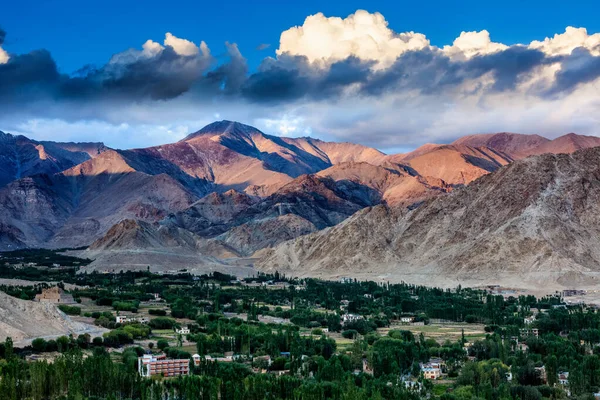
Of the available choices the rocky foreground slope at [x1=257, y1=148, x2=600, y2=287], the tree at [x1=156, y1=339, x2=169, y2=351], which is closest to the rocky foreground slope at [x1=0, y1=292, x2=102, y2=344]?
the tree at [x1=156, y1=339, x2=169, y2=351]

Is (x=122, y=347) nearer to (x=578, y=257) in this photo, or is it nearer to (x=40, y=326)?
(x=40, y=326)

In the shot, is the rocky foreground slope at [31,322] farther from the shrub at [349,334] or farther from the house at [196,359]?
the shrub at [349,334]

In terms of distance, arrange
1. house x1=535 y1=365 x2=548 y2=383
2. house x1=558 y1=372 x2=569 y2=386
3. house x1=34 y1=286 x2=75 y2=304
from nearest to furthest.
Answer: house x1=558 y1=372 x2=569 y2=386 → house x1=535 y1=365 x2=548 y2=383 → house x1=34 y1=286 x2=75 y2=304

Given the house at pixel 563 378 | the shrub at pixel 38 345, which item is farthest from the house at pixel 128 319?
the house at pixel 563 378

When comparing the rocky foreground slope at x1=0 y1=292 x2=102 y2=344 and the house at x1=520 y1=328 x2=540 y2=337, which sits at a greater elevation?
the rocky foreground slope at x1=0 y1=292 x2=102 y2=344

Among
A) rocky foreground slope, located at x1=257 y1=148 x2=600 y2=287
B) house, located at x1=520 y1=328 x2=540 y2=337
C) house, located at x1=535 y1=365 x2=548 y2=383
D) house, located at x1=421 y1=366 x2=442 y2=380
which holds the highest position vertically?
rocky foreground slope, located at x1=257 y1=148 x2=600 y2=287

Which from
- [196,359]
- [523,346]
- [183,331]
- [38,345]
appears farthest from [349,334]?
[38,345]

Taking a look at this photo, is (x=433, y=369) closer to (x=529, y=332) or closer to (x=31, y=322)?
(x=529, y=332)

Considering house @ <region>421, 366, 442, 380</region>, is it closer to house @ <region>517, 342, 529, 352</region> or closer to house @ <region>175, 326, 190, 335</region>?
house @ <region>517, 342, 529, 352</region>

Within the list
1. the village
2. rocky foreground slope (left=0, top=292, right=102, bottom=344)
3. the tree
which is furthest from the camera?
the tree
